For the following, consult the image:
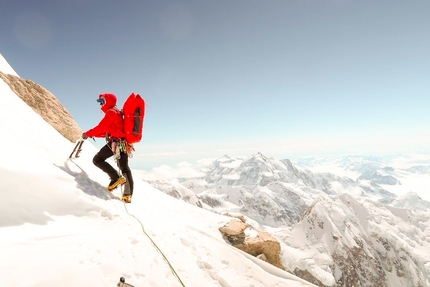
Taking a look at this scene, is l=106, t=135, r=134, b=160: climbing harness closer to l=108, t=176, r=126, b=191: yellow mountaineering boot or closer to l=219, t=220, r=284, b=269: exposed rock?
l=108, t=176, r=126, b=191: yellow mountaineering boot

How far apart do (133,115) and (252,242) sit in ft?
26.4

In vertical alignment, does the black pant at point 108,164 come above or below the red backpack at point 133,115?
below

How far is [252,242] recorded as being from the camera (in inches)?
437

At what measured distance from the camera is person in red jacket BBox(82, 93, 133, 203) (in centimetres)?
827

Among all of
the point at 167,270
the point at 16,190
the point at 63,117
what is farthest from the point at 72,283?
the point at 63,117

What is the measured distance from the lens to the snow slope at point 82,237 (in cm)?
407

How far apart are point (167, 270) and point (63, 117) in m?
15.8

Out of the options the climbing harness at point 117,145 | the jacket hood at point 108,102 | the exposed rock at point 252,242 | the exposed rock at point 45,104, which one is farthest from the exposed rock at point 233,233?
the exposed rock at point 45,104

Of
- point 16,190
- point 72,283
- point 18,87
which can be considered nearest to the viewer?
point 72,283

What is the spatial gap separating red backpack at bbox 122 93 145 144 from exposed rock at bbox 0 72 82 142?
826cm

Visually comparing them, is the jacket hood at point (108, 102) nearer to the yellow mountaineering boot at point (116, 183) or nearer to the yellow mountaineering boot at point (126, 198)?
the yellow mountaineering boot at point (116, 183)

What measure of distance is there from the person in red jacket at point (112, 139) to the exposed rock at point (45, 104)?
7.39 meters

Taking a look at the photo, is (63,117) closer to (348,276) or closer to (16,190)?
(16,190)

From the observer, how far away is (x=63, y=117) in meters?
16.8
